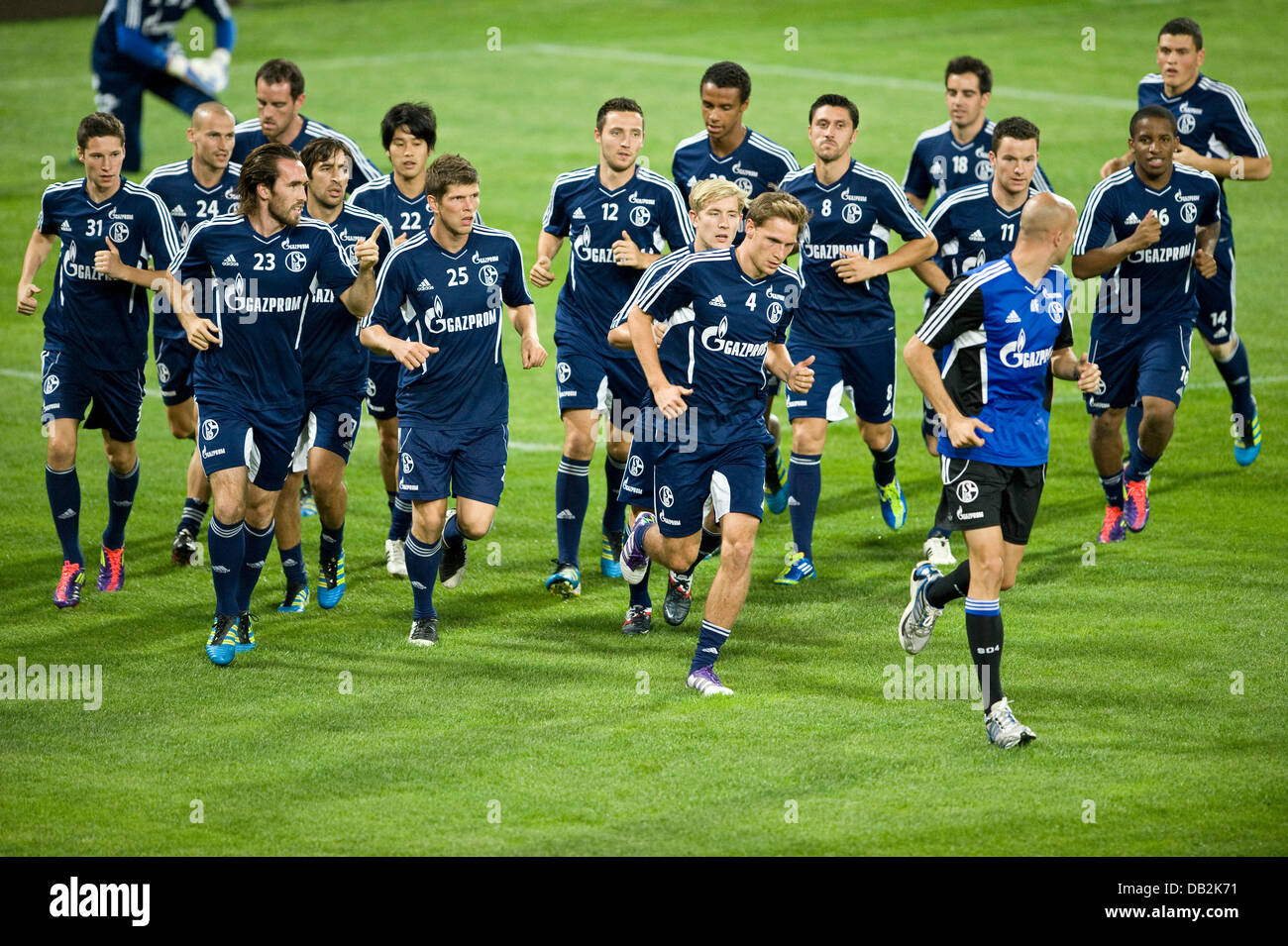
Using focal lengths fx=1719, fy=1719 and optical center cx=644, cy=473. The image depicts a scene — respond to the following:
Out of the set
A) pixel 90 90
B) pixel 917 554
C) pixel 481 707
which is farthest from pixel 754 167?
pixel 90 90

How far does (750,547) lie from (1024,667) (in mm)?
1633

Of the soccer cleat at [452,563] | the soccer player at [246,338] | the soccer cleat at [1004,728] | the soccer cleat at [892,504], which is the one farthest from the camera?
the soccer cleat at [892,504]

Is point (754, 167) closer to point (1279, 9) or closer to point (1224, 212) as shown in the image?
point (1224, 212)

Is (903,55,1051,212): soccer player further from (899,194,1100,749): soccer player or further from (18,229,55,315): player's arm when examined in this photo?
(18,229,55,315): player's arm

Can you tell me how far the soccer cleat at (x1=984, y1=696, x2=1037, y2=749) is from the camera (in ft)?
25.7

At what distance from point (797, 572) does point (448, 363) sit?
2.69 meters

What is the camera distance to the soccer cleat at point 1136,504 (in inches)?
453

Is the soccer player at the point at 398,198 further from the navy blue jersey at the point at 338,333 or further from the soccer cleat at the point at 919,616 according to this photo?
the soccer cleat at the point at 919,616

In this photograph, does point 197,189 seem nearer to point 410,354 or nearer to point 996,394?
point 410,354

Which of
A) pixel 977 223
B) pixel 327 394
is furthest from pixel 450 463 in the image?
pixel 977 223

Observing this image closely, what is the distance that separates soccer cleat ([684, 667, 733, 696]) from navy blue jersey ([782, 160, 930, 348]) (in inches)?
122

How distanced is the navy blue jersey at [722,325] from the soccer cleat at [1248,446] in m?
5.53

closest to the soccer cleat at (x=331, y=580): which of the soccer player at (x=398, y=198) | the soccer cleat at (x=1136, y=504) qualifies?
the soccer player at (x=398, y=198)

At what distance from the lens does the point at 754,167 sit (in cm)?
1145
